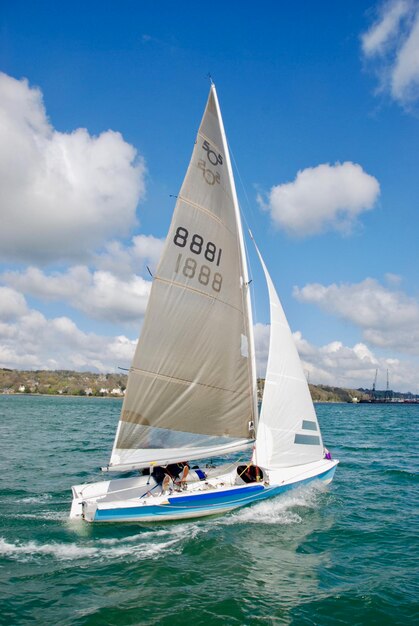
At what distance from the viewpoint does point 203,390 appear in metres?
15.0

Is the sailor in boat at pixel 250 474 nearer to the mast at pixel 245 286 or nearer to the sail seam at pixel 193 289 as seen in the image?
the mast at pixel 245 286

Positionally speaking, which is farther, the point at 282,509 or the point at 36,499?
the point at 36,499

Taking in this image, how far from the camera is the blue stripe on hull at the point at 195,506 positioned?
42.2 ft

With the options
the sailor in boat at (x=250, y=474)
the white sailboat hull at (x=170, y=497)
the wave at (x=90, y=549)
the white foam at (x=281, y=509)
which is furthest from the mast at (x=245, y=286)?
the wave at (x=90, y=549)

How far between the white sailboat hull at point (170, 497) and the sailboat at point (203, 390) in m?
0.04

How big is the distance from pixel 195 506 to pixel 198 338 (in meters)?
5.37

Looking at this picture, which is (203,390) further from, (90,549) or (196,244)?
(90,549)

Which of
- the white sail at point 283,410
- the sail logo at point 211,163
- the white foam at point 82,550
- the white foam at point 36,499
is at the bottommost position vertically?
the white foam at point 36,499

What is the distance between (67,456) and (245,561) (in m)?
20.2

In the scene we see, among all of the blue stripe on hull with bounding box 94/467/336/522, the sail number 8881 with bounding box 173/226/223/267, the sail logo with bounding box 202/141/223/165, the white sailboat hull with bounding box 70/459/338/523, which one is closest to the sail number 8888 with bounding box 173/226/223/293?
the sail number 8881 with bounding box 173/226/223/267

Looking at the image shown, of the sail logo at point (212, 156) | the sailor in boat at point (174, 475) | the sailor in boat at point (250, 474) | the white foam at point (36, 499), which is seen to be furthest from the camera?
the white foam at point (36, 499)

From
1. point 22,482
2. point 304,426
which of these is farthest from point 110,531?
point 22,482

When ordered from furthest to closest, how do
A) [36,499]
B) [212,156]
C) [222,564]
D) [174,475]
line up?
[36,499] → [212,156] → [174,475] → [222,564]

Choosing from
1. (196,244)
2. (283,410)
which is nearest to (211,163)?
(196,244)
